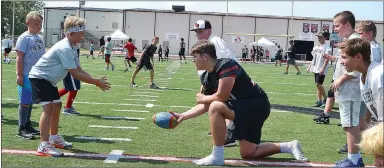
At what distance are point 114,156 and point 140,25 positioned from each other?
201ft

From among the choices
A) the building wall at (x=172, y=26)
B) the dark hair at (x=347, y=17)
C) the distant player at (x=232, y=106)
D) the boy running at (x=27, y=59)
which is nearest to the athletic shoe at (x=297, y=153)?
the distant player at (x=232, y=106)

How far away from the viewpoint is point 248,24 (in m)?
66.7

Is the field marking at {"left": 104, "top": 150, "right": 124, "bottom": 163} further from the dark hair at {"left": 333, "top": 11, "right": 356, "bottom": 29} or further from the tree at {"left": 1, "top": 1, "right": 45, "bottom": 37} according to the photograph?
the tree at {"left": 1, "top": 1, "right": 45, "bottom": 37}

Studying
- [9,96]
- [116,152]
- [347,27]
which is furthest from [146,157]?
[9,96]

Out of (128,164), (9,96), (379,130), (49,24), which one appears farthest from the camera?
(49,24)

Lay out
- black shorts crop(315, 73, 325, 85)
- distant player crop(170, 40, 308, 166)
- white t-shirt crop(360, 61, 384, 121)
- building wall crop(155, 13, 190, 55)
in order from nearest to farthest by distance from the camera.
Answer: white t-shirt crop(360, 61, 384, 121), distant player crop(170, 40, 308, 166), black shorts crop(315, 73, 325, 85), building wall crop(155, 13, 190, 55)

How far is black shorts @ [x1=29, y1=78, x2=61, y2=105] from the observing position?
612 cm

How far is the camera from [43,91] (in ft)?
20.1

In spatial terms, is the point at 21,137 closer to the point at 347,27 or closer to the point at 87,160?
the point at 87,160

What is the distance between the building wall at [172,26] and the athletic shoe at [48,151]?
2355 inches

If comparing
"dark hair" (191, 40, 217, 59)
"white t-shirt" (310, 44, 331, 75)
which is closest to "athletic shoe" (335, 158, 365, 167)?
"dark hair" (191, 40, 217, 59)

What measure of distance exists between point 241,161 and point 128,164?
4.26ft

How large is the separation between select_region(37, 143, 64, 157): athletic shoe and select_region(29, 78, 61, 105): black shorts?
0.54m

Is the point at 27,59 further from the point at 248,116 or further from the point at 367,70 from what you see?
the point at 367,70
